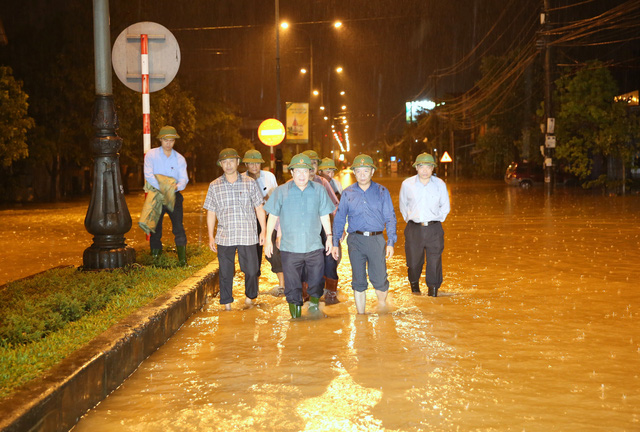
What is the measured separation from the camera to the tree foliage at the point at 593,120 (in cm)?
3281

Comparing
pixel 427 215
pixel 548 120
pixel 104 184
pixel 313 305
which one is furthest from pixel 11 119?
pixel 548 120

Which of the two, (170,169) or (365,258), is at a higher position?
(170,169)

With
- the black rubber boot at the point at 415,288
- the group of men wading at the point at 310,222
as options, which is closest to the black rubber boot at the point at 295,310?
the group of men wading at the point at 310,222

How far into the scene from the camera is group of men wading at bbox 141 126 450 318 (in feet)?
24.9

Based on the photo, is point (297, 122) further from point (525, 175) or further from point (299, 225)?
point (299, 225)

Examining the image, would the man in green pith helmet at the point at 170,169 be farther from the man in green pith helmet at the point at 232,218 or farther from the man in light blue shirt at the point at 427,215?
the man in light blue shirt at the point at 427,215

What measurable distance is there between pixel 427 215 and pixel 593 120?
27.9 metres

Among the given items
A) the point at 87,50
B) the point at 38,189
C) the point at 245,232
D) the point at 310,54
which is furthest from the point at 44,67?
the point at 245,232

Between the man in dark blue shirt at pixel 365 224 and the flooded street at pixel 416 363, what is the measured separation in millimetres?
475

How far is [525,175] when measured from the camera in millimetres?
46344

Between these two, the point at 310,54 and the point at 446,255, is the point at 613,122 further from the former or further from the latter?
the point at 446,255

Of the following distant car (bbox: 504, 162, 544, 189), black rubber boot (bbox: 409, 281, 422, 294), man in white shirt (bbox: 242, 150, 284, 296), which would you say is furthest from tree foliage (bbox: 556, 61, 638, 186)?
man in white shirt (bbox: 242, 150, 284, 296)

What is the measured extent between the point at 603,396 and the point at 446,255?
7.85 meters

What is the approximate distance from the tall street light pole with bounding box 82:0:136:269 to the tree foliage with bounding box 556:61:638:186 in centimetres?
2810
